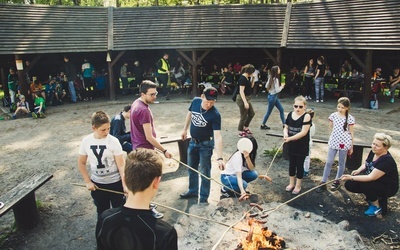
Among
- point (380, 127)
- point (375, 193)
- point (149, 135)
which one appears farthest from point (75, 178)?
point (380, 127)

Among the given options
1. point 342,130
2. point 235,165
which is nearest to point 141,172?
point 235,165

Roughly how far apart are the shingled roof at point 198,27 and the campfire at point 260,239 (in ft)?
34.2

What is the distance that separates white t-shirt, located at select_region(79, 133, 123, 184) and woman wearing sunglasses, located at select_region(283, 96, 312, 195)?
301 centimetres

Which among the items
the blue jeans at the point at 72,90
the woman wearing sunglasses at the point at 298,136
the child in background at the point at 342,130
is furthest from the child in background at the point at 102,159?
the blue jeans at the point at 72,90

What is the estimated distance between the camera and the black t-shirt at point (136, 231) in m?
2.31

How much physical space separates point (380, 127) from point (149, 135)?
822cm

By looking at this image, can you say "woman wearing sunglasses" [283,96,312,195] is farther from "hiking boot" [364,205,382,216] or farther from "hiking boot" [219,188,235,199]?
"hiking boot" [219,188,235,199]

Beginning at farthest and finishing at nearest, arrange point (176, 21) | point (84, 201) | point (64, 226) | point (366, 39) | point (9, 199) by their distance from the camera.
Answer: point (176, 21) → point (366, 39) → point (84, 201) → point (64, 226) → point (9, 199)

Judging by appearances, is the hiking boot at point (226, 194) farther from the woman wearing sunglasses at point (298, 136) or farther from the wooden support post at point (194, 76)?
the wooden support post at point (194, 76)

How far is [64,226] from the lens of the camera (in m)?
5.34

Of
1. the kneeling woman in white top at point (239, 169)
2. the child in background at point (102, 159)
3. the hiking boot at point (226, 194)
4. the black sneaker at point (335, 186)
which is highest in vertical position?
the child in background at point (102, 159)

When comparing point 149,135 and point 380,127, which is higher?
point 149,135

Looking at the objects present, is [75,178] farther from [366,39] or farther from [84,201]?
[366,39]

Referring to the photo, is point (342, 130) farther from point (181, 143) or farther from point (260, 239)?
point (181, 143)
